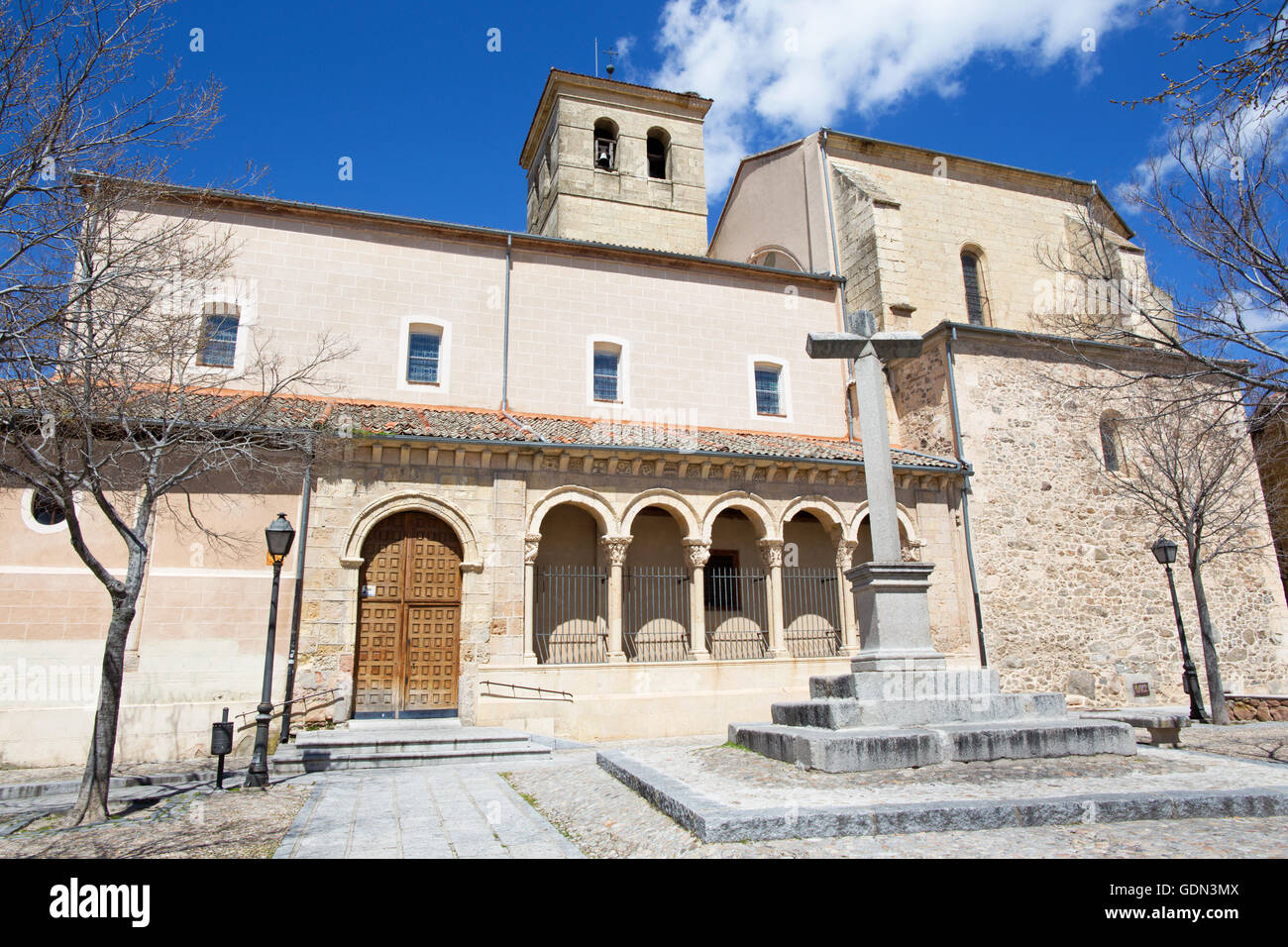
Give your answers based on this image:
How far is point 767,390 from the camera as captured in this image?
1938 cm

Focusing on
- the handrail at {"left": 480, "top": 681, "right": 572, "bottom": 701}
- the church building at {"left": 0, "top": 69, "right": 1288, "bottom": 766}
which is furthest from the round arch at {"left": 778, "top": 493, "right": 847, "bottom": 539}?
the handrail at {"left": 480, "top": 681, "right": 572, "bottom": 701}

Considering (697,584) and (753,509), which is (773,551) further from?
(697,584)

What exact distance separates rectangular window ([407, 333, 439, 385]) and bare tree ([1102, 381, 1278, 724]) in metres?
13.3

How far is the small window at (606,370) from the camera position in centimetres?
1803

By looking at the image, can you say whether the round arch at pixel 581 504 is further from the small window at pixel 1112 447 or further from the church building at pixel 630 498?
the small window at pixel 1112 447

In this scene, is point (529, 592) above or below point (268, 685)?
above

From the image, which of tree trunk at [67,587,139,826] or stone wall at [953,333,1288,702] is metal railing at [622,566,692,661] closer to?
stone wall at [953,333,1288,702]

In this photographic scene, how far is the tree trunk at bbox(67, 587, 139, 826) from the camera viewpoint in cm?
794

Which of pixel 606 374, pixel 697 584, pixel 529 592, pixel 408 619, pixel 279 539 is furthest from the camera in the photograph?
pixel 606 374

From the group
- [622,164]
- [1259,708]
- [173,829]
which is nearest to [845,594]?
[1259,708]

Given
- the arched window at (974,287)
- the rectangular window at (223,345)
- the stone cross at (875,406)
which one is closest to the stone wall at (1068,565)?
the arched window at (974,287)

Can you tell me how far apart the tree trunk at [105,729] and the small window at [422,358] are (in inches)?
346

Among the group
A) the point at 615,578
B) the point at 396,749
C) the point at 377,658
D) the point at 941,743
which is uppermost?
the point at 615,578

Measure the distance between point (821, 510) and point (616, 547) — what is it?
14.8 feet
